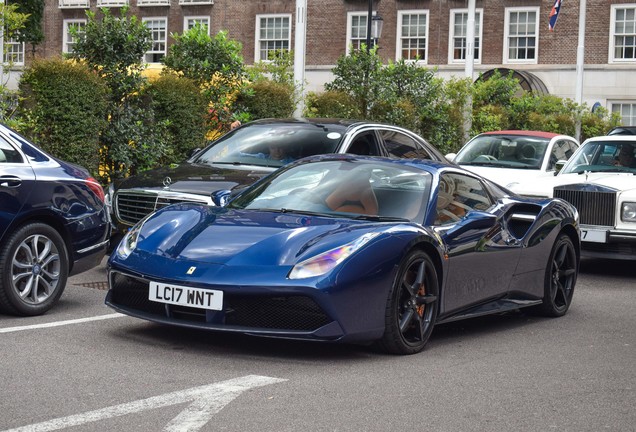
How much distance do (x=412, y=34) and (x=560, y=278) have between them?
128 feet

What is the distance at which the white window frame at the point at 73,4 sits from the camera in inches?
2084

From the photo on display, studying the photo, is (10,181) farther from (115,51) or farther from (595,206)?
(115,51)

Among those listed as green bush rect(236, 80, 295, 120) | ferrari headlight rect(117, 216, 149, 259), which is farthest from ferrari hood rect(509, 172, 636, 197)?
ferrari headlight rect(117, 216, 149, 259)

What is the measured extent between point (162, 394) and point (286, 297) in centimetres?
125

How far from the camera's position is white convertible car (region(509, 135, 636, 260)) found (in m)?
13.6

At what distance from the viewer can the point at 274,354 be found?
295 inches

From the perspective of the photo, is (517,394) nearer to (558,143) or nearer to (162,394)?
(162,394)

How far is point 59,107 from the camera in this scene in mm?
15203

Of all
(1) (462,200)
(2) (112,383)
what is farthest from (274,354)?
(1) (462,200)

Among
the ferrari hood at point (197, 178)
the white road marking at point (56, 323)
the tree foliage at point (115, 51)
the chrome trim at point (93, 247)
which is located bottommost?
the white road marking at point (56, 323)

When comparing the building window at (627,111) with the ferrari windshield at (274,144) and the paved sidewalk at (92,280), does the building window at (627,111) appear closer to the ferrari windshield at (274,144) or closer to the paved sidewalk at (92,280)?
the ferrari windshield at (274,144)

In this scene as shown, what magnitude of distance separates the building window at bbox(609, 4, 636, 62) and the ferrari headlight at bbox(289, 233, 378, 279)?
1597 inches

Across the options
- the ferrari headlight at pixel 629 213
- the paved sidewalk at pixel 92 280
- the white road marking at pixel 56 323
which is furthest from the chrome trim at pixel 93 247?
the ferrari headlight at pixel 629 213

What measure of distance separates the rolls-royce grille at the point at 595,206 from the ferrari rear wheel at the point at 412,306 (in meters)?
6.23
